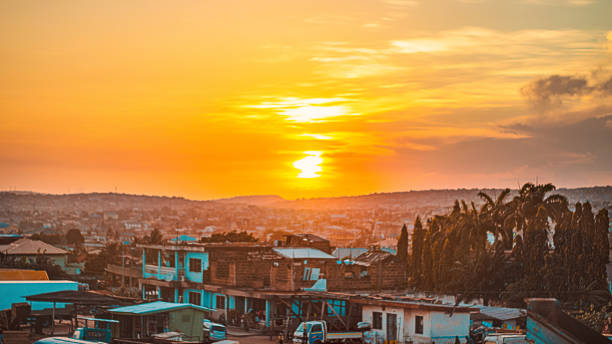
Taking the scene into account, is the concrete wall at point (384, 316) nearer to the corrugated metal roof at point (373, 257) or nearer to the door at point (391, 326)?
the door at point (391, 326)

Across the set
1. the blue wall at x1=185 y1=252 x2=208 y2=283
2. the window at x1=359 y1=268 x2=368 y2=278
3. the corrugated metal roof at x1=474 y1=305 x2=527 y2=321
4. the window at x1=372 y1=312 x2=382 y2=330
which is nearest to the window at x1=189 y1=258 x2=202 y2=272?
the blue wall at x1=185 y1=252 x2=208 y2=283

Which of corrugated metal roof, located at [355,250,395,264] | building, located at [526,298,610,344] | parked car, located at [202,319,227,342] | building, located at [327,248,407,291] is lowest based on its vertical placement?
parked car, located at [202,319,227,342]

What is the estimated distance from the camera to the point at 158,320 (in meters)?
32.0

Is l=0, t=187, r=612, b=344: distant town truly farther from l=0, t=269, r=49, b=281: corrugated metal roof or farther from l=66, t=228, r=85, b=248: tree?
l=66, t=228, r=85, b=248: tree

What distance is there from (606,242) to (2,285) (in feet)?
113

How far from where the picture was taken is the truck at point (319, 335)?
32.8m

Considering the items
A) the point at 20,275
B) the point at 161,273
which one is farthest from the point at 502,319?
the point at 20,275

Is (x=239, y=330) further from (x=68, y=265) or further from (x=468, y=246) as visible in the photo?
(x=68, y=265)

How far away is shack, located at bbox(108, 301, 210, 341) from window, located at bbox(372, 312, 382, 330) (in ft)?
25.3

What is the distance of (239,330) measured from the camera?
39.2 metres

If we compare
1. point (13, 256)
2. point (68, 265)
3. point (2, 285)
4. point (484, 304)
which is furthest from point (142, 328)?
point (68, 265)

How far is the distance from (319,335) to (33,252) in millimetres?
42530

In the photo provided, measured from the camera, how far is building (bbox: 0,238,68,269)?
66.4 m

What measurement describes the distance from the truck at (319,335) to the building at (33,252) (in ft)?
127
